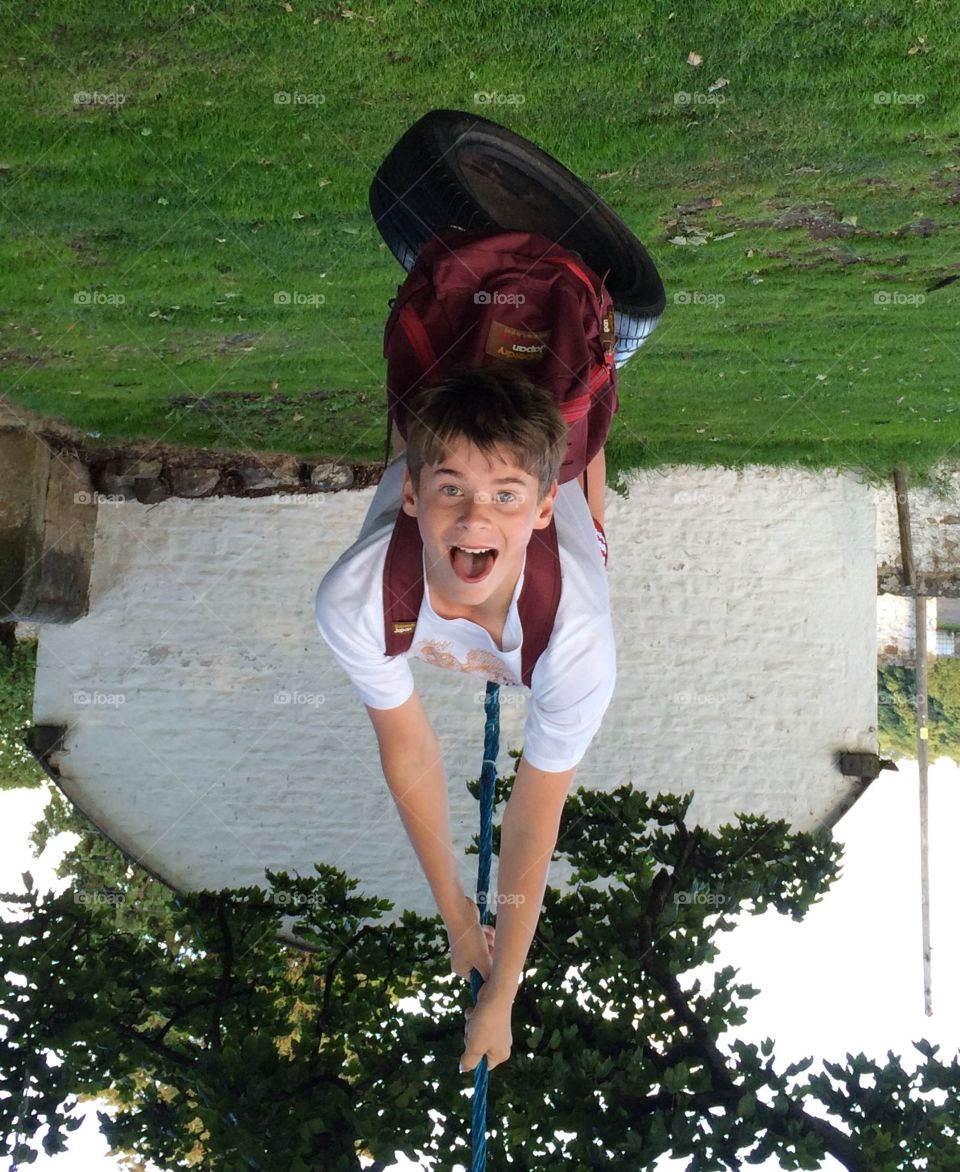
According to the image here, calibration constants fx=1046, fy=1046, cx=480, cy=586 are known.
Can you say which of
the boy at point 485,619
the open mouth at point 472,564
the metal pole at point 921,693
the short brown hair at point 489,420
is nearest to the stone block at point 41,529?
the boy at point 485,619

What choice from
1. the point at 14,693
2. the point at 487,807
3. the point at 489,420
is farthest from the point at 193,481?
the point at 489,420

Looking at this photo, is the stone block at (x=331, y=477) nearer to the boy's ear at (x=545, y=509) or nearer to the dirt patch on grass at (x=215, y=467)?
the dirt patch on grass at (x=215, y=467)

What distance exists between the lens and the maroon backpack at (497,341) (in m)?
2.92

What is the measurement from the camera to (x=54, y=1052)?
5129 millimetres

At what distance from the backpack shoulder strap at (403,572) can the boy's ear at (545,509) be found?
0.33m

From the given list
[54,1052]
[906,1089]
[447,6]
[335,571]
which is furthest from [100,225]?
[906,1089]

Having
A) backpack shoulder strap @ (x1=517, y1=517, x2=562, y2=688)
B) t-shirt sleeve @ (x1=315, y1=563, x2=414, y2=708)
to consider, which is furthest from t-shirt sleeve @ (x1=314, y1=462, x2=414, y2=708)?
backpack shoulder strap @ (x1=517, y1=517, x2=562, y2=688)

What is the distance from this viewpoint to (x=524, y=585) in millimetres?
2875

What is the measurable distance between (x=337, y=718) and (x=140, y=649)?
1.73 metres

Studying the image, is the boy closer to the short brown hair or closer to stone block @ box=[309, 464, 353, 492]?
the short brown hair

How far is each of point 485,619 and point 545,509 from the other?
368mm

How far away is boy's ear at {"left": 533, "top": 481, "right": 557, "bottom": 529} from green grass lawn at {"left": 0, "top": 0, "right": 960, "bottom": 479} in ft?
10.2

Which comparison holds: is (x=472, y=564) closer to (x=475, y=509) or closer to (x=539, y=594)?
(x=475, y=509)

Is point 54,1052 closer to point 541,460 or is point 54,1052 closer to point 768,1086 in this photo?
point 768,1086
